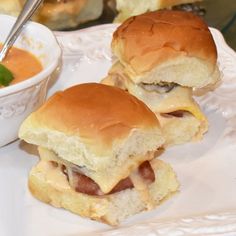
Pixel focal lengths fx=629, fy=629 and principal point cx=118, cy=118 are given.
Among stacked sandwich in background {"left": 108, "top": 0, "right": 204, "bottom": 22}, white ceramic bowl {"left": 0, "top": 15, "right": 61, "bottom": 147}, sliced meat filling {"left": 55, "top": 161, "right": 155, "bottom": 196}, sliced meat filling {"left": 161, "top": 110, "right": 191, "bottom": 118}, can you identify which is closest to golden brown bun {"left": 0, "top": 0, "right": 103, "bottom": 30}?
stacked sandwich in background {"left": 108, "top": 0, "right": 204, "bottom": 22}

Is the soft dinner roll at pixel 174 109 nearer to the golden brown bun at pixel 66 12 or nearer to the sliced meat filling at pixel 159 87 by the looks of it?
the sliced meat filling at pixel 159 87

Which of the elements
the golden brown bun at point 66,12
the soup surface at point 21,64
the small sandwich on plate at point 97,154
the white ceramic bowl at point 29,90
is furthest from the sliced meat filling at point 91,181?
the golden brown bun at point 66,12

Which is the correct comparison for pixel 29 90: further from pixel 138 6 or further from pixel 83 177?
pixel 138 6

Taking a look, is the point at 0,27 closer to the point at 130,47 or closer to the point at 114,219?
the point at 130,47

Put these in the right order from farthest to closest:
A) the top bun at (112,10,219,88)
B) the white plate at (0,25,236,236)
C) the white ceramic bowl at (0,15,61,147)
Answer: the top bun at (112,10,219,88), the white ceramic bowl at (0,15,61,147), the white plate at (0,25,236,236)

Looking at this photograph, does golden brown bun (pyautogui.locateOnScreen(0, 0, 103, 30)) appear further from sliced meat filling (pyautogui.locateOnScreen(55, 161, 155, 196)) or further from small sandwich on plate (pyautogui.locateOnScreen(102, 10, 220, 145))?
sliced meat filling (pyautogui.locateOnScreen(55, 161, 155, 196))

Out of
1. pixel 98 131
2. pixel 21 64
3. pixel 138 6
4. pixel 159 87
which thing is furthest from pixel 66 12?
pixel 98 131
